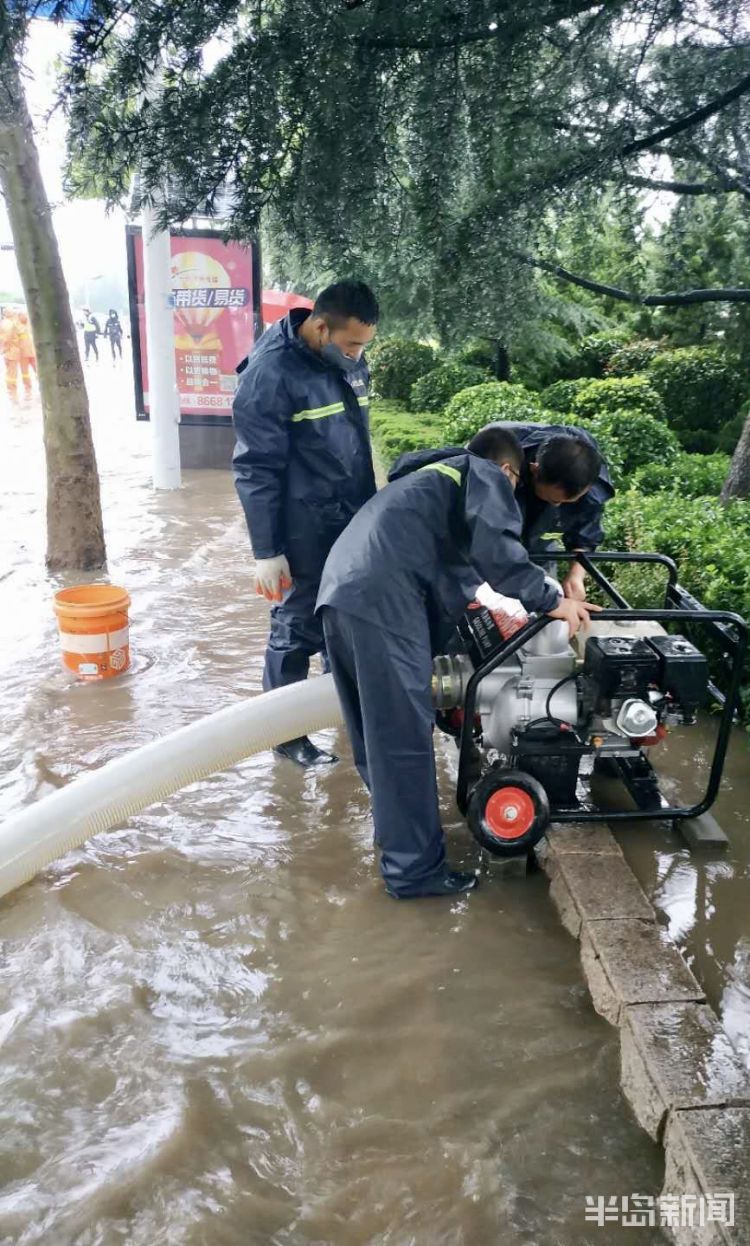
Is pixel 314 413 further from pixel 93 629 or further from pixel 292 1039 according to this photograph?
pixel 292 1039

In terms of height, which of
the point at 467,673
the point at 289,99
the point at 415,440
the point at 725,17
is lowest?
the point at 467,673

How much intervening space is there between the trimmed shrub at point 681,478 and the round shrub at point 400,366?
612 cm

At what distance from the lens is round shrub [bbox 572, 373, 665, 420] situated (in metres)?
8.58

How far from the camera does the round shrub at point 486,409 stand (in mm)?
7020

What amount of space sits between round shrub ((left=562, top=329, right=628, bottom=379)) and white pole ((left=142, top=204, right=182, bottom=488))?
18.3 feet

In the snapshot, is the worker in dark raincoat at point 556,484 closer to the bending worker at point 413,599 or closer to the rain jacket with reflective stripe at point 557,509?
the rain jacket with reflective stripe at point 557,509

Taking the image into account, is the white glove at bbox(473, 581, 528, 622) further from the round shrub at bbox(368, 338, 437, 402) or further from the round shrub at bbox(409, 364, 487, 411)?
the round shrub at bbox(368, 338, 437, 402)

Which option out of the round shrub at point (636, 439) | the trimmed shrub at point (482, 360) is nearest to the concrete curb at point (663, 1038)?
the round shrub at point (636, 439)

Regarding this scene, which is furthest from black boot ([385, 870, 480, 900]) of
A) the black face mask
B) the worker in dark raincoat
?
the black face mask

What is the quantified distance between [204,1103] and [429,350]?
39.5 ft

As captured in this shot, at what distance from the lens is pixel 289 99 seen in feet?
6.49

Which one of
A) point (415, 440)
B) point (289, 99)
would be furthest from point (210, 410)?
point (289, 99)

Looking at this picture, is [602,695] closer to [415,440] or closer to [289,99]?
[289,99]

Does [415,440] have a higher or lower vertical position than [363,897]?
higher
